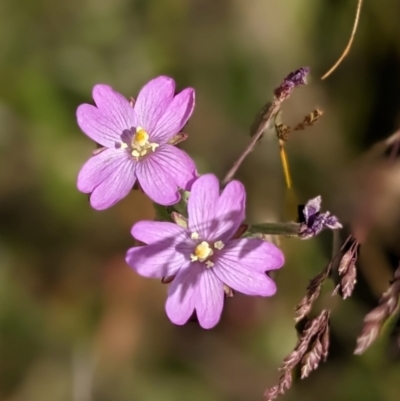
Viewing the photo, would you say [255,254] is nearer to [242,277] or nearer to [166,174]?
[242,277]

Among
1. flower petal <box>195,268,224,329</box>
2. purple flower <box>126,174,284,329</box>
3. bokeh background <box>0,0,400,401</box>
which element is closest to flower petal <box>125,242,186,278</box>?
purple flower <box>126,174,284,329</box>

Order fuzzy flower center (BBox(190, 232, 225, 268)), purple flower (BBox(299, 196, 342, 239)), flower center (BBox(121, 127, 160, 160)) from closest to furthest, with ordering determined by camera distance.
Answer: purple flower (BBox(299, 196, 342, 239)), fuzzy flower center (BBox(190, 232, 225, 268)), flower center (BBox(121, 127, 160, 160))

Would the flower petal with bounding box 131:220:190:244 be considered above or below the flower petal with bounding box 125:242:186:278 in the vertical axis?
above

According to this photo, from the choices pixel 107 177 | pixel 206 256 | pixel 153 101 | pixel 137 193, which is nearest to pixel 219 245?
pixel 206 256

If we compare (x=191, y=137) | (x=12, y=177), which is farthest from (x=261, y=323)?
(x=12, y=177)

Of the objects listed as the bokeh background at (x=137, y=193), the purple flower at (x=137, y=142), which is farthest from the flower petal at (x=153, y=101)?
the bokeh background at (x=137, y=193)

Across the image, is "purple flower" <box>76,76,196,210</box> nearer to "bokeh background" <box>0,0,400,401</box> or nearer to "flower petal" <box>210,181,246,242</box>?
"flower petal" <box>210,181,246,242</box>

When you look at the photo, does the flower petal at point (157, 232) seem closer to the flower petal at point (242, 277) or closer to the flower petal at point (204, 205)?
the flower petal at point (204, 205)
